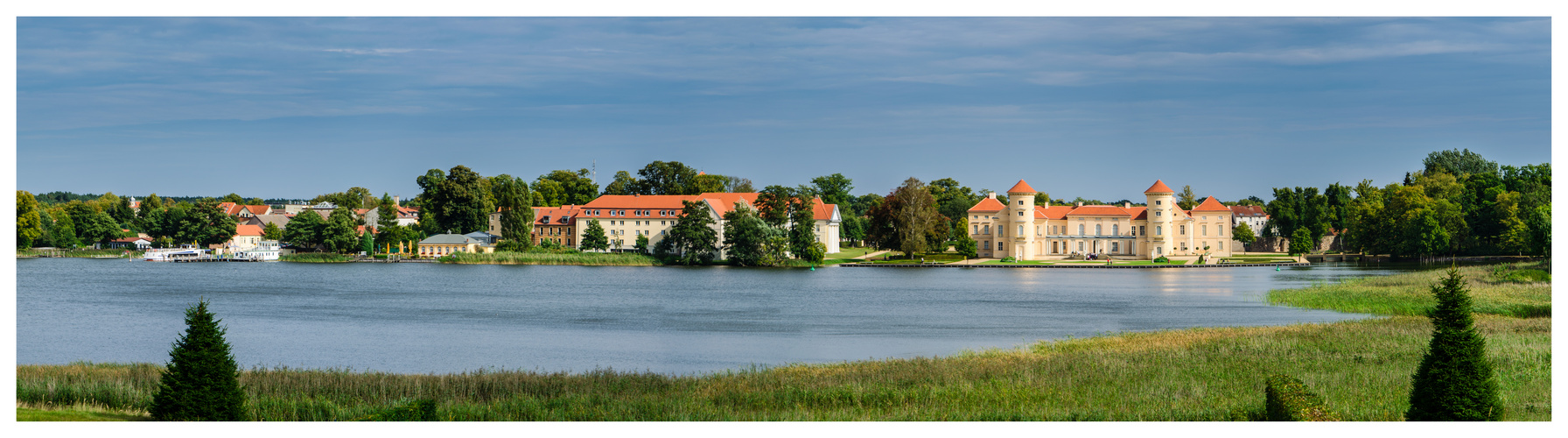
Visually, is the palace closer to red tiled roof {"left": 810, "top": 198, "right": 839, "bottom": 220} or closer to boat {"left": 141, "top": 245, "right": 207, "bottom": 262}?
red tiled roof {"left": 810, "top": 198, "right": 839, "bottom": 220}

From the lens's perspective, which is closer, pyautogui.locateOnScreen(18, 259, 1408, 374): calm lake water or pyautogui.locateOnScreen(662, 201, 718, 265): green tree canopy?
pyautogui.locateOnScreen(18, 259, 1408, 374): calm lake water

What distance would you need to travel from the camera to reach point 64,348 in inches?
958

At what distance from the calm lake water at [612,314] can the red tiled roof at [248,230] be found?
1104 inches

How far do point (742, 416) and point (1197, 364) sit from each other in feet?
28.3

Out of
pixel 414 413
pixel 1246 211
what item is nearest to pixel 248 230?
pixel 414 413

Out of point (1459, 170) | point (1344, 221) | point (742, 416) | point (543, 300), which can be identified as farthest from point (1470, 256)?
point (742, 416)

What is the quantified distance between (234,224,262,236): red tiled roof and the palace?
60245 millimetres

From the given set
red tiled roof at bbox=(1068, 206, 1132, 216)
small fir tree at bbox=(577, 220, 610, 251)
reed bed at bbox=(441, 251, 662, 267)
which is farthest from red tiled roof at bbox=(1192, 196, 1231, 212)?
small fir tree at bbox=(577, 220, 610, 251)

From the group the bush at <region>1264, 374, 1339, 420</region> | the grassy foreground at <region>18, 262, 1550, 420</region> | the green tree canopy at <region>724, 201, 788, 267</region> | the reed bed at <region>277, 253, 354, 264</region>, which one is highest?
the green tree canopy at <region>724, 201, 788, 267</region>

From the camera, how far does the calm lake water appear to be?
23.6 meters

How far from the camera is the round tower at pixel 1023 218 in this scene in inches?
2955

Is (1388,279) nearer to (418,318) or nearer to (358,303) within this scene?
(418,318)

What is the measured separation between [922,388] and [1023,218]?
6154 centimetres

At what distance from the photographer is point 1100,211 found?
77375mm
